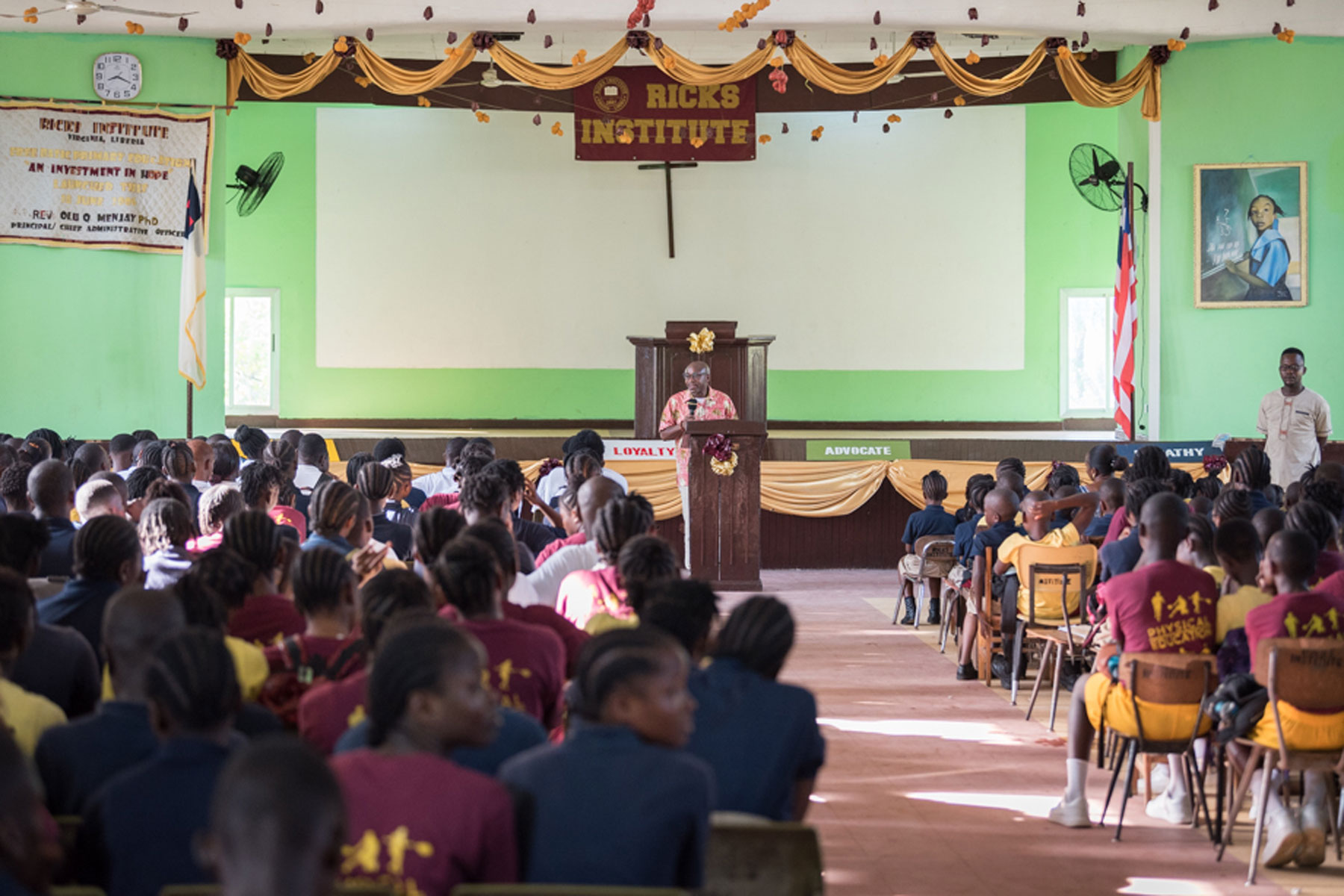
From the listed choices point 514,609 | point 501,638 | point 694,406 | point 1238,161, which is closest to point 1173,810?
point 514,609

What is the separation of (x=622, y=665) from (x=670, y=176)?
12.2 m

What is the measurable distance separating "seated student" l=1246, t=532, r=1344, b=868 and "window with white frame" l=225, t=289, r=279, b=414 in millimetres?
11773

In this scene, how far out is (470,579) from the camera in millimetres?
3051

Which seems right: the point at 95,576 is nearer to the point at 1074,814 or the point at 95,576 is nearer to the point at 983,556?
the point at 1074,814

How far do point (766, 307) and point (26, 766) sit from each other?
1282 centimetres

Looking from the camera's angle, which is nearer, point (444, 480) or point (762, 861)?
point (762, 861)

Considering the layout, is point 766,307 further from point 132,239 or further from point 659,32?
point 132,239

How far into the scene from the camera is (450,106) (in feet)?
43.6

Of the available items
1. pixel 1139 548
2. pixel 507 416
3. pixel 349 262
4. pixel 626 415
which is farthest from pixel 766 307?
pixel 1139 548

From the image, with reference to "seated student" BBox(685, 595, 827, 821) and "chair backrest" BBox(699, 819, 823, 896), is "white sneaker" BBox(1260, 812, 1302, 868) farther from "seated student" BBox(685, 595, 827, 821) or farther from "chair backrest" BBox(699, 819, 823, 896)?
"chair backrest" BBox(699, 819, 823, 896)

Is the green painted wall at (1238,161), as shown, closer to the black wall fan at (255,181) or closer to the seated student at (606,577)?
the black wall fan at (255,181)

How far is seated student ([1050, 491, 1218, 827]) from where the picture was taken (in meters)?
4.38

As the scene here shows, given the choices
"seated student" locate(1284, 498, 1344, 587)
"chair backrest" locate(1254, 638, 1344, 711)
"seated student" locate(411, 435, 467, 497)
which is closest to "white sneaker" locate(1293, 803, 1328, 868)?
"chair backrest" locate(1254, 638, 1344, 711)

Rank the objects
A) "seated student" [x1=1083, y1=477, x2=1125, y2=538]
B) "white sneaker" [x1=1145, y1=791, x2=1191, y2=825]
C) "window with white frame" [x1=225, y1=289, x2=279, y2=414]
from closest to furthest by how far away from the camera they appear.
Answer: "white sneaker" [x1=1145, y1=791, x2=1191, y2=825]
"seated student" [x1=1083, y1=477, x2=1125, y2=538]
"window with white frame" [x1=225, y1=289, x2=279, y2=414]
